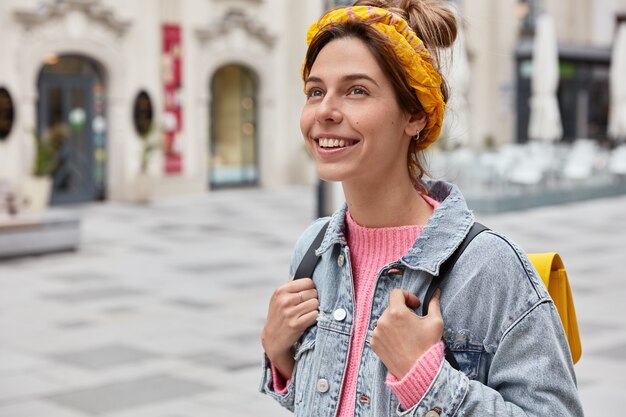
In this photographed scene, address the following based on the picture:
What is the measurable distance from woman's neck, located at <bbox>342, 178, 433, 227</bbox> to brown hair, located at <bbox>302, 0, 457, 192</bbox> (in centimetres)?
7

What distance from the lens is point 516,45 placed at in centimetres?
3256

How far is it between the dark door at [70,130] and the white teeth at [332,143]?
19.5 meters

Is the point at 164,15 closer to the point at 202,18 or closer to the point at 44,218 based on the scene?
the point at 202,18

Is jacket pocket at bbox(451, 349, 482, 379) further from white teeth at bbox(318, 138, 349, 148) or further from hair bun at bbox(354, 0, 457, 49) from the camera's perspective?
hair bun at bbox(354, 0, 457, 49)

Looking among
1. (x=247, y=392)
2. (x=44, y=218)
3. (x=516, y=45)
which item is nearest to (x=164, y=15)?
(x=44, y=218)

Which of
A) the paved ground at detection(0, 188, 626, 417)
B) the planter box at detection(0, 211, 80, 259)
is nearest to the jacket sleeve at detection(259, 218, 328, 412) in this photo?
the paved ground at detection(0, 188, 626, 417)

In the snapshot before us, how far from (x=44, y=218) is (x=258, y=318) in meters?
5.75

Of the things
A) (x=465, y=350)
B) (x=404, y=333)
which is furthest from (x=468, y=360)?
(x=404, y=333)

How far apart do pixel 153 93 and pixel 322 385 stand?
20.9 m

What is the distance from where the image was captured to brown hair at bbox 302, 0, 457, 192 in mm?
1955

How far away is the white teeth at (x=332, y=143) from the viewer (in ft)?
6.59

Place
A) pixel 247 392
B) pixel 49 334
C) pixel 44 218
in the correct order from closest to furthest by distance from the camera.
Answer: pixel 247 392 → pixel 49 334 → pixel 44 218

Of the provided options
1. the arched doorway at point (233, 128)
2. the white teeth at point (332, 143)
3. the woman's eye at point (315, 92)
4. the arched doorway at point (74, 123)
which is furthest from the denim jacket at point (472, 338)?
the arched doorway at point (233, 128)

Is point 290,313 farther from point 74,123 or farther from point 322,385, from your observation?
point 74,123
